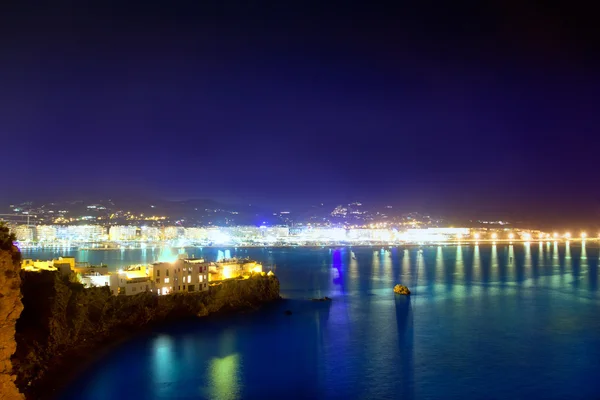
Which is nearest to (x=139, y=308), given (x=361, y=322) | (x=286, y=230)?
(x=361, y=322)

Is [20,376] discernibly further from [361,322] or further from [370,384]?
[361,322]

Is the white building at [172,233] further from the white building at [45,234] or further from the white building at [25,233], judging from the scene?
the white building at [25,233]

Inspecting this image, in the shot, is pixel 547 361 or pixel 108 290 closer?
pixel 547 361

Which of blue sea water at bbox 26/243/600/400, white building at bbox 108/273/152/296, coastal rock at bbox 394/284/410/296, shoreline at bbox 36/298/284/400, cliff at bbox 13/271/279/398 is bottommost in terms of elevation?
blue sea water at bbox 26/243/600/400

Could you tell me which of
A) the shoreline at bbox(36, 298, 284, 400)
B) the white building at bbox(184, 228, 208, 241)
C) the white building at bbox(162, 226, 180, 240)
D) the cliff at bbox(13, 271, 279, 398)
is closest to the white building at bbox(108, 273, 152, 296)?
the cliff at bbox(13, 271, 279, 398)

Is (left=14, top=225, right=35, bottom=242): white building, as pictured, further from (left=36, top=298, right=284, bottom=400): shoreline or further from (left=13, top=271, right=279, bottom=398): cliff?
(left=36, top=298, right=284, bottom=400): shoreline
